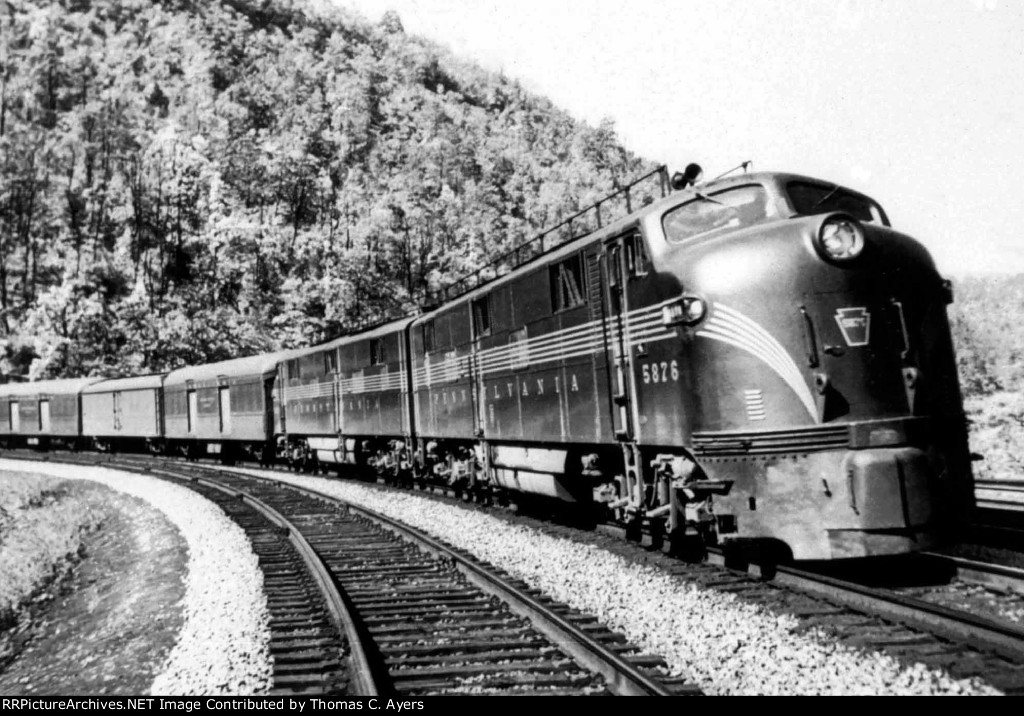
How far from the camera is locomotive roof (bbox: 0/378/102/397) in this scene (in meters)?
37.7

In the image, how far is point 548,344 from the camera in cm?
1072

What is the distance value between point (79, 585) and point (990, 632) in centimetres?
1118

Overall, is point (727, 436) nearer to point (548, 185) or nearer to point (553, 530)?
point (553, 530)

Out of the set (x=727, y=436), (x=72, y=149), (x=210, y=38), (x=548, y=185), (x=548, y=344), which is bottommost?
(x=727, y=436)

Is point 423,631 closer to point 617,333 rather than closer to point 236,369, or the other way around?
point 617,333

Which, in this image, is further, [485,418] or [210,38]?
[210,38]

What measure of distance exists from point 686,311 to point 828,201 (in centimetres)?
188

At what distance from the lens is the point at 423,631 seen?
6.61 metres

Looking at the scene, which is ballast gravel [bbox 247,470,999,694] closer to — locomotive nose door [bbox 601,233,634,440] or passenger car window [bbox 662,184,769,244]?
locomotive nose door [bbox 601,233,634,440]

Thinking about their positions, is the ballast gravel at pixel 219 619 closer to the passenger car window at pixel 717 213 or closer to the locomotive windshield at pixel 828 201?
the passenger car window at pixel 717 213

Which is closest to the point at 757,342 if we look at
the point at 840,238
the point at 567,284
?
the point at 840,238

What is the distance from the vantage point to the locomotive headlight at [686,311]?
7227 millimetres

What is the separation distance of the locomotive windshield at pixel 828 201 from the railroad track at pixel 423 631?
167 inches
